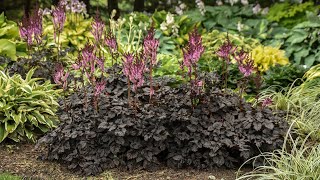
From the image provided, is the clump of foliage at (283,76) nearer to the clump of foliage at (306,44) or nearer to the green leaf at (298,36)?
the clump of foliage at (306,44)

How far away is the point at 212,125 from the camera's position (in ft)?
13.9

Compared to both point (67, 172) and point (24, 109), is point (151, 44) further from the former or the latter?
point (24, 109)

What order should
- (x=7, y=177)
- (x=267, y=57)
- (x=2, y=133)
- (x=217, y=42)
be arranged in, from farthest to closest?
(x=217, y=42)
(x=267, y=57)
(x=2, y=133)
(x=7, y=177)

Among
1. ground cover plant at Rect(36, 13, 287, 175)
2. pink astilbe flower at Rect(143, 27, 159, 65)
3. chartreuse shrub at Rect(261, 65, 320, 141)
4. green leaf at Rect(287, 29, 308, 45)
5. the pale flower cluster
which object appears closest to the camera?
pink astilbe flower at Rect(143, 27, 159, 65)

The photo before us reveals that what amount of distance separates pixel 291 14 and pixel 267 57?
1920 millimetres

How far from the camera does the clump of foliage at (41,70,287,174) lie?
4117mm

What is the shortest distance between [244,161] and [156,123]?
0.83 metres

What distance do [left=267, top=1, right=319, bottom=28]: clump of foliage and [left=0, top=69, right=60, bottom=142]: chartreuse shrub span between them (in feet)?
15.8

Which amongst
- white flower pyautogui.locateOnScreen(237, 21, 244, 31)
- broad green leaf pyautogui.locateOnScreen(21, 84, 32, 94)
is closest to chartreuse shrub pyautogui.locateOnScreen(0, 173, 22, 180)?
broad green leaf pyautogui.locateOnScreen(21, 84, 32, 94)

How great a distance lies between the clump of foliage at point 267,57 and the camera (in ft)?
22.4

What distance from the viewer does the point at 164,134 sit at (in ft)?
13.4

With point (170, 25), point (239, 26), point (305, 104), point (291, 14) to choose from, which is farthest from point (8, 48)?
point (291, 14)

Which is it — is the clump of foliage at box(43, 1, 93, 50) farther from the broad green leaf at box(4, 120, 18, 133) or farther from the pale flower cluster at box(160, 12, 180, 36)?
the broad green leaf at box(4, 120, 18, 133)

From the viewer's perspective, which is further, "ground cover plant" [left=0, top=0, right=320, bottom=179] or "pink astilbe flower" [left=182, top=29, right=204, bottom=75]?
"ground cover plant" [left=0, top=0, right=320, bottom=179]
